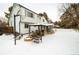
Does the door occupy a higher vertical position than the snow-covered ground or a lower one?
higher

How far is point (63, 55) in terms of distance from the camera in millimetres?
1868

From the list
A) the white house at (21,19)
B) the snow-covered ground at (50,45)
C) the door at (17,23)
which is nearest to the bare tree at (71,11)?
the snow-covered ground at (50,45)

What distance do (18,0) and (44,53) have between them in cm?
79

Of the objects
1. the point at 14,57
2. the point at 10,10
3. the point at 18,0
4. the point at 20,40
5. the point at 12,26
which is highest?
the point at 18,0

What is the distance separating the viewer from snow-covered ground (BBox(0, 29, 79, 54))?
185 cm

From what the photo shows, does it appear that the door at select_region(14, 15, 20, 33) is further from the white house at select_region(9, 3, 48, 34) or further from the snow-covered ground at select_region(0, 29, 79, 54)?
the snow-covered ground at select_region(0, 29, 79, 54)

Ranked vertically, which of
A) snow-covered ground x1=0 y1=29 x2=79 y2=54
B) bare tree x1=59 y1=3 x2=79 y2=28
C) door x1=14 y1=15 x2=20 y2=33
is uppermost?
bare tree x1=59 y1=3 x2=79 y2=28

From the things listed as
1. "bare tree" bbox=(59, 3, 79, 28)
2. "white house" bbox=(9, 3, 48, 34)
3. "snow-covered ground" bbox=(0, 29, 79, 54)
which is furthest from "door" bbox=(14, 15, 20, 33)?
"bare tree" bbox=(59, 3, 79, 28)

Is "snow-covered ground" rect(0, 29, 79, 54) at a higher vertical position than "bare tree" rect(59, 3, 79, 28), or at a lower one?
lower

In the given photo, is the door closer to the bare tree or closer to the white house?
the white house

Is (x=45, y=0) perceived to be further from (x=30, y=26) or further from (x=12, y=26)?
(x=12, y=26)

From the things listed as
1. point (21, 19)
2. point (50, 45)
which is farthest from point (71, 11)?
point (21, 19)

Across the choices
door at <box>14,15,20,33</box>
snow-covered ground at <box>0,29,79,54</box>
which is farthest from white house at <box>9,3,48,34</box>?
snow-covered ground at <box>0,29,79,54</box>

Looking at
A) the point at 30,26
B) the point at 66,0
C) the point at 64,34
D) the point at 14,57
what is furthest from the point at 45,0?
the point at 14,57
